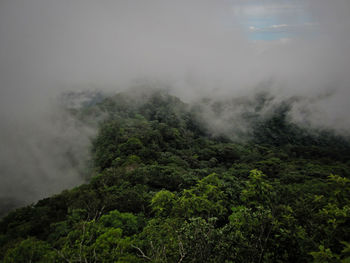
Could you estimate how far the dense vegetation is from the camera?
5965 millimetres

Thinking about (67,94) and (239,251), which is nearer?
(239,251)

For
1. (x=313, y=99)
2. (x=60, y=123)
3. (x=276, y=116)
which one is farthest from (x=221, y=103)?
(x=60, y=123)

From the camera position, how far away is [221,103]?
116812mm

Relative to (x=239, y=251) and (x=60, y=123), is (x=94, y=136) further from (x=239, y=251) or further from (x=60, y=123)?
(x=239, y=251)

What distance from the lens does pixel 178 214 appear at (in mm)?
8805

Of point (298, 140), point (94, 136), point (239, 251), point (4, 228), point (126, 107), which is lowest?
point (4, 228)

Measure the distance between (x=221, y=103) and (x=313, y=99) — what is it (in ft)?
184

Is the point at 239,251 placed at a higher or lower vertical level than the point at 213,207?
lower

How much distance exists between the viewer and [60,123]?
78.8 meters

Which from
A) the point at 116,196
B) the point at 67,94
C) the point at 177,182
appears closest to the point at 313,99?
the point at 177,182

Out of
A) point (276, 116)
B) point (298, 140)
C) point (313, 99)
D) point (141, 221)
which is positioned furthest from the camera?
point (313, 99)

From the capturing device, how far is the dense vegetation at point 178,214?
596 centimetres

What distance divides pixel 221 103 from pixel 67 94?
324ft

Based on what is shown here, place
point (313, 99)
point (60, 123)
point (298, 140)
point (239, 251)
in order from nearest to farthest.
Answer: point (239, 251), point (60, 123), point (298, 140), point (313, 99)
